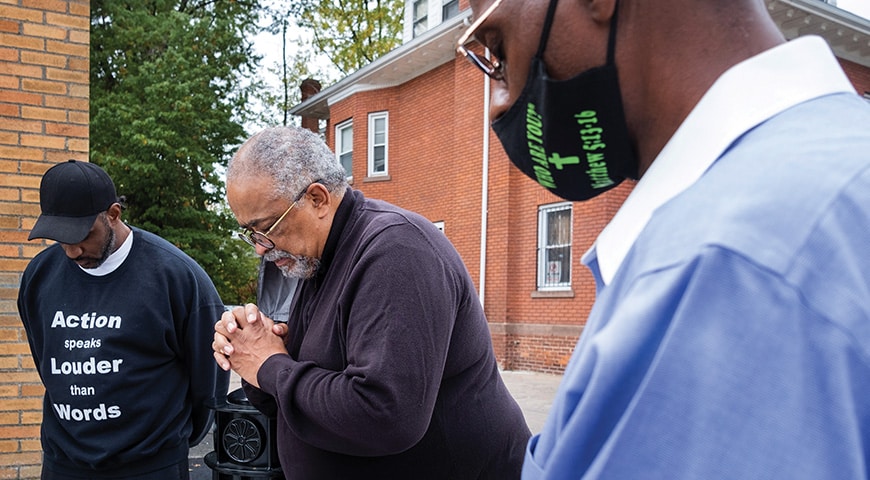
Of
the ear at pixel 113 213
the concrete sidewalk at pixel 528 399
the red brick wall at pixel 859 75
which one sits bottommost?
the concrete sidewalk at pixel 528 399

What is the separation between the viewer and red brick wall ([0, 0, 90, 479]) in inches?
167

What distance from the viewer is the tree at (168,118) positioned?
18.2m

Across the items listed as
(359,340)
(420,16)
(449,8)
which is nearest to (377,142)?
(420,16)

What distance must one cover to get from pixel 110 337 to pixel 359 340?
1650mm

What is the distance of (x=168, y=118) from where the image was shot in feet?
60.4

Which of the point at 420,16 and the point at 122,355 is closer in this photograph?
the point at 122,355

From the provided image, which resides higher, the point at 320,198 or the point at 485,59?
the point at 485,59

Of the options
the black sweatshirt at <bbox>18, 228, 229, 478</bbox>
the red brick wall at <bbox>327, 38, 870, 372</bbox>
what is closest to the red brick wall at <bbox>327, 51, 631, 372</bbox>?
the red brick wall at <bbox>327, 38, 870, 372</bbox>

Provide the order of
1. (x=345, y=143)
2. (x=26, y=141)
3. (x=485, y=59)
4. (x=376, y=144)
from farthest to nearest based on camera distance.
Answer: (x=345, y=143)
(x=376, y=144)
(x=26, y=141)
(x=485, y=59)

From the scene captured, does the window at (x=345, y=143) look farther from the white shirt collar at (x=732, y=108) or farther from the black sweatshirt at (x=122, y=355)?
the white shirt collar at (x=732, y=108)

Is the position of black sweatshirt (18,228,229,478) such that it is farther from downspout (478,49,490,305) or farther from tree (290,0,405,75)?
tree (290,0,405,75)

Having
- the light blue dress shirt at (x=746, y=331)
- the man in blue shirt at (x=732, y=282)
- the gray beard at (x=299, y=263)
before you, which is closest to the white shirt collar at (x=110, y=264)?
the gray beard at (x=299, y=263)

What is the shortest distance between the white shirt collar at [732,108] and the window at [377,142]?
54.2ft

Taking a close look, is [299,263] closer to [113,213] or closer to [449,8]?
[113,213]
